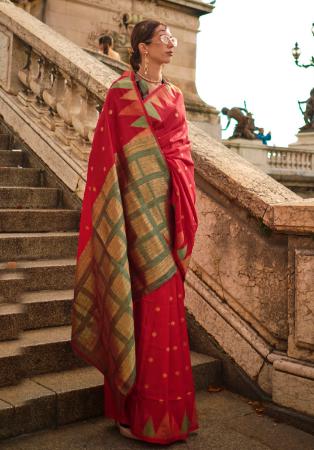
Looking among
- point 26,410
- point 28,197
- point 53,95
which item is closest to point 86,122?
point 53,95

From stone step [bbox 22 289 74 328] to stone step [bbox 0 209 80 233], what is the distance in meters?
0.84

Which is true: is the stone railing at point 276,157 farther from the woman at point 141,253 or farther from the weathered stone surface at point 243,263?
the woman at point 141,253

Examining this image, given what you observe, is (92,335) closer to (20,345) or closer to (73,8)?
(20,345)

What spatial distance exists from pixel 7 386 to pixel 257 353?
144 centimetres

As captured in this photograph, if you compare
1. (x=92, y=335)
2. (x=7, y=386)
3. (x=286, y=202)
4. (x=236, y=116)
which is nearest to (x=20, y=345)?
(x=7, y=386)

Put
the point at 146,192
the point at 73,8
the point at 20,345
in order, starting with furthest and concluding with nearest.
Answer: the point at 73,8, the point at 20,345, the point at 146,192

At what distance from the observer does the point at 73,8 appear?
1463 centimetres

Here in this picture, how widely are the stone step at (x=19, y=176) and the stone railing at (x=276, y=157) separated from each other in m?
11.9

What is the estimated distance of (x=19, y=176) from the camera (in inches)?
204

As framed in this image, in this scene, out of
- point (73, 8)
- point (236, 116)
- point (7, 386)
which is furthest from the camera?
point (236, 116)

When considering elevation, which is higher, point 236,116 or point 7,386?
point 236,116

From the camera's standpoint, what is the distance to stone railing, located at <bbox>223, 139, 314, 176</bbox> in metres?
17.0

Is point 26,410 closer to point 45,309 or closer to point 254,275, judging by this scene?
point 45,309

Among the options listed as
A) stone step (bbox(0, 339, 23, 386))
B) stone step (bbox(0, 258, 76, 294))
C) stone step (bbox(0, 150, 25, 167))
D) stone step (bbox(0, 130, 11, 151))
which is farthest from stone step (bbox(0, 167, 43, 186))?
stone step (bbox(0, 339, 23, 386))
